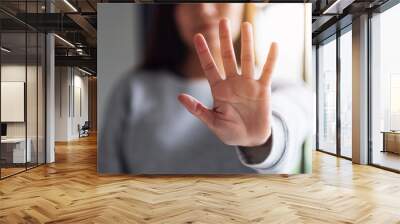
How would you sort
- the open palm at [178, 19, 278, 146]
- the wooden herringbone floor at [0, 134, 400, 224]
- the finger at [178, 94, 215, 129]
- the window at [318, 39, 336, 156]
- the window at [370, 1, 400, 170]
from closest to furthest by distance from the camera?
the wooden herringbone floor at [0, 134, 400, 224]
the open palm at [178, 19, 278, 146]
the finger at [178, 94, 215, 129]
the window at [370, 1, 400, 170]
the window at [318, 39, 336, 156]

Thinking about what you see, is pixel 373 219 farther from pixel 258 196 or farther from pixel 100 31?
pixel 100 31

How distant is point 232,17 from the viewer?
254 inches

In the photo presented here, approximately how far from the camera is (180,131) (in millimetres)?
6477

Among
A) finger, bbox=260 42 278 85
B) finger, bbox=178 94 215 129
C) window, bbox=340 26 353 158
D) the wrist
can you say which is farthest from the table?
window, bbox=340 26 353 158

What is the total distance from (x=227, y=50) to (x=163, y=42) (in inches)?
43.2

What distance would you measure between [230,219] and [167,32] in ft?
12.0

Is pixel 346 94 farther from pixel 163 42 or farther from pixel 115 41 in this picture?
pixel 115 41

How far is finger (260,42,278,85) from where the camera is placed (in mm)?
6371

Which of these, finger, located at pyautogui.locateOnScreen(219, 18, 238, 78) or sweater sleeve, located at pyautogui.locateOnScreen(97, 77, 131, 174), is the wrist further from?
sweater sleeve, located at pyautogui.locateOnScreen(97, 77, 131, 174)

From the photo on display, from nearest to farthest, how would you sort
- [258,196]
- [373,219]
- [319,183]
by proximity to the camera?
1. [373,219]
2. [258,196]
3. [319,183]

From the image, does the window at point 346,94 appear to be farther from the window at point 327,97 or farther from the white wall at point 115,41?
the white wall at point 115,41

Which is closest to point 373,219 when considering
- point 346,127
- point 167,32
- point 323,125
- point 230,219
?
point 230,219

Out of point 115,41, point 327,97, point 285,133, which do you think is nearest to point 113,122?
point 115,41

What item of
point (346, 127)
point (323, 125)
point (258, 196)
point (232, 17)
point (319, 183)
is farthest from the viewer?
point (323, 125)
